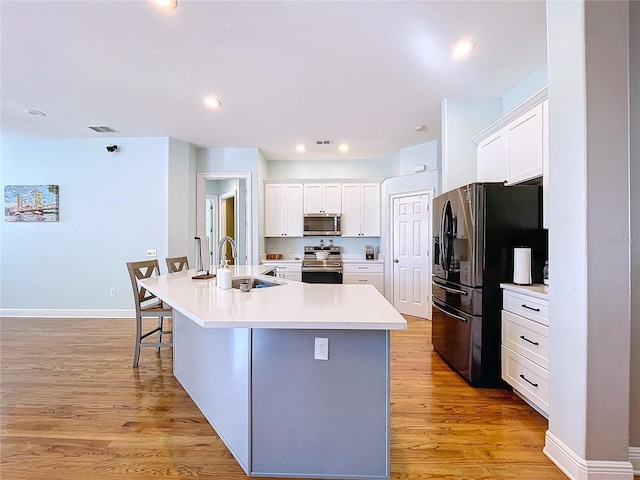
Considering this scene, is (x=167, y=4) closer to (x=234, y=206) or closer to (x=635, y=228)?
(x=635, y=228)

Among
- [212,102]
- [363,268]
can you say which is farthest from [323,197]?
[212,102]

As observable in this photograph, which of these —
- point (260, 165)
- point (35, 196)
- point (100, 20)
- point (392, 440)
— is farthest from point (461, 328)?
point (35, 196)

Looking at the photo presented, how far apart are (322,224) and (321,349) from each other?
411 cm

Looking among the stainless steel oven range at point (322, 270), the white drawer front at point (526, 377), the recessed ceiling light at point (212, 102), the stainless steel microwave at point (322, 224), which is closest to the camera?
the white drawer front at point (526, 377)

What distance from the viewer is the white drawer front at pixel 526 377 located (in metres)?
1.93

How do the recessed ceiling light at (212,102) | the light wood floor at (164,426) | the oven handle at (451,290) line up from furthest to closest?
the recessed ceiling light at (212,102) → the oven handle at (451,290) → the light wood floor at (164,426)

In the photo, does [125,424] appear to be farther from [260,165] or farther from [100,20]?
[260,165]

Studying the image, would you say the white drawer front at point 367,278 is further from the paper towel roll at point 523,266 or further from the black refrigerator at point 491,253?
the paper towel roll at point 523,266

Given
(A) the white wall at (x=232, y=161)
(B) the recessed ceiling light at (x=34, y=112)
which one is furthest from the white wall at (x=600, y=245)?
(B) the recessed ceiling light at (x=34, y=112)

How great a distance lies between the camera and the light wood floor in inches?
61.9

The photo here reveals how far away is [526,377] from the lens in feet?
6.91

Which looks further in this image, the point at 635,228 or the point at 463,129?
the point at 463,129

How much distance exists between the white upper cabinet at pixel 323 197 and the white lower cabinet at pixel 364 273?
3.56 ft

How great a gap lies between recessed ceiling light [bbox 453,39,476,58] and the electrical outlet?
8.23 feet
